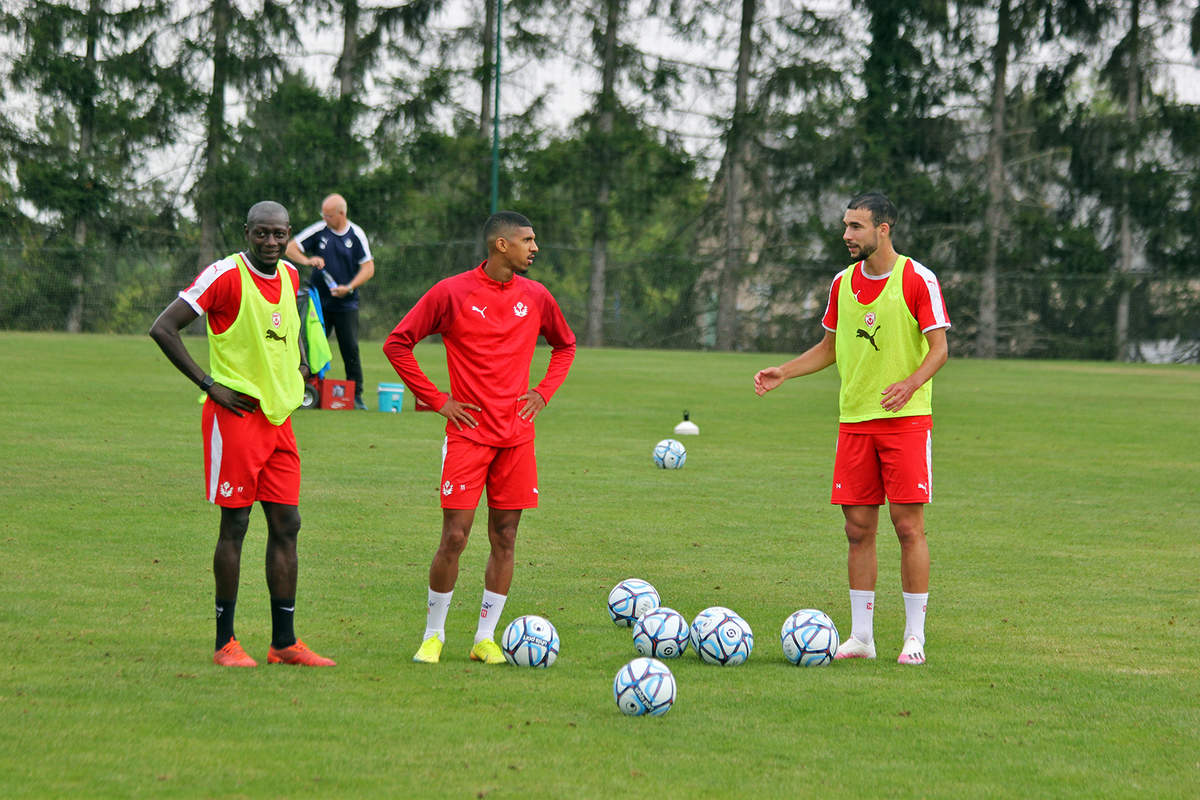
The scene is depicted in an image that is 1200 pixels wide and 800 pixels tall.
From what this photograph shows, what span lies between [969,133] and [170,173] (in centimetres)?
2856

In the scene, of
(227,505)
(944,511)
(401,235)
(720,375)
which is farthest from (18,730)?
(401,235)

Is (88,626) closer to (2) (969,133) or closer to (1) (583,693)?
(1) (583,693)

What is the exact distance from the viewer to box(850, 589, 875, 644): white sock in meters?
6.94

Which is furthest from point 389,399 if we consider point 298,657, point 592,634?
point 298,657

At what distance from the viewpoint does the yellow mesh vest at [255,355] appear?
20.7 feet

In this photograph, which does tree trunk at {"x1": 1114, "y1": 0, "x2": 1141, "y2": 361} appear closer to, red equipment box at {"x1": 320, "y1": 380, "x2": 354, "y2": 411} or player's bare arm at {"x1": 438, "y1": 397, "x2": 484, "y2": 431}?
red equipment box at {"x1": 320, "y1": 380, "x2": 354, "y2": 411}

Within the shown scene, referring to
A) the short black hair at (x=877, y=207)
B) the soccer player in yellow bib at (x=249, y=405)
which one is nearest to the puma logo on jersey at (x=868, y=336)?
the short black hair at (x=877, y=207)

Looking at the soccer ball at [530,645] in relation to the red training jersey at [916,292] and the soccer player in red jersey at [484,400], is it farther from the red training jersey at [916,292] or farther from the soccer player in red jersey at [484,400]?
the red training jersey at [916,292]

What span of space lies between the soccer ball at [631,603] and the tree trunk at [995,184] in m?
42.7

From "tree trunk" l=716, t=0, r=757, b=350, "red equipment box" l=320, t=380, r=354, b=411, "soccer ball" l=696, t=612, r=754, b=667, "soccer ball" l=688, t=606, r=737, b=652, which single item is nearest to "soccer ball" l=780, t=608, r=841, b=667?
"soccer ball" l=696, t=612, r=754, b=667

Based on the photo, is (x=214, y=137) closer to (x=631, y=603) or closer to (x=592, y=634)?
(x=631, y=603)

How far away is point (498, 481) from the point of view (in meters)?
6.68

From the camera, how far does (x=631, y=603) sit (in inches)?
287

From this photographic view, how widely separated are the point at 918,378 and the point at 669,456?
7.03 m
